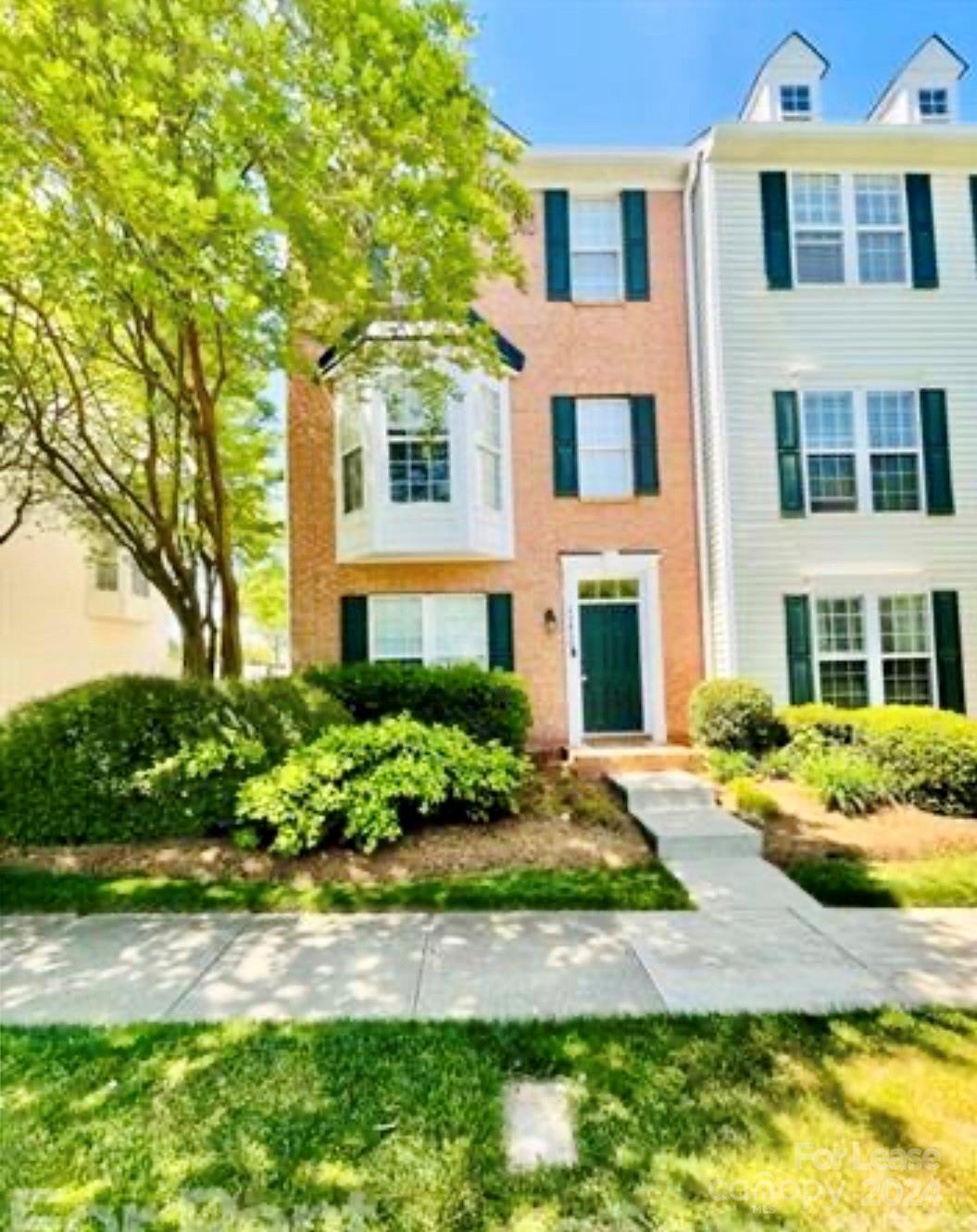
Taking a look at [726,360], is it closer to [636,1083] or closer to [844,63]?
[844,63]

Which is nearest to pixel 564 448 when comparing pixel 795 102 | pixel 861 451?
pixel 861 451

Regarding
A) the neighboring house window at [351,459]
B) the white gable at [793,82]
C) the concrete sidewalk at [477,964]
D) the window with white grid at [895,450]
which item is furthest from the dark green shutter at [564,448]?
the concrete sidewalk at [477,964]

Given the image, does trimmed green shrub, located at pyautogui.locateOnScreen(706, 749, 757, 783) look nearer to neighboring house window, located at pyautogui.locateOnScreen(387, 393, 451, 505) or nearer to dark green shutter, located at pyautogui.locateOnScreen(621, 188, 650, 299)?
neighboring house window, located at pyautogui.locateOnScreen(387, 393, 451, 505)

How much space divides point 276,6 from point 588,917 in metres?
7.46

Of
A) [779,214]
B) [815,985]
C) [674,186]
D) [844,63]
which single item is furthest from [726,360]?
[815,985]

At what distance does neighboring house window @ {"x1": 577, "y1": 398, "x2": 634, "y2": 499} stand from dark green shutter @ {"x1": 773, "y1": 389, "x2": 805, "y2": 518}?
2.26 meters

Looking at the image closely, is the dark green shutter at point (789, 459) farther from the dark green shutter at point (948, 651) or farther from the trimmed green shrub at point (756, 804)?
the trimmed green shrub at point (756, 804)

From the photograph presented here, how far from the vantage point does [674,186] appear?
11.3 metres

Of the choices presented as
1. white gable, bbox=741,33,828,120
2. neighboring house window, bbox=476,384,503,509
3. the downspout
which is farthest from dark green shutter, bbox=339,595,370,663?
white gable, bbox=741,33,828,120

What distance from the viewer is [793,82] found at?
1139 cm

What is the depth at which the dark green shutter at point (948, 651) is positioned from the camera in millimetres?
10469

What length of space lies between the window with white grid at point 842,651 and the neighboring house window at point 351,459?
7262 millimetres

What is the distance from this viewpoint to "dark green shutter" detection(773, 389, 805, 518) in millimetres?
10688

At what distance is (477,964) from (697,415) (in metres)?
9.42
